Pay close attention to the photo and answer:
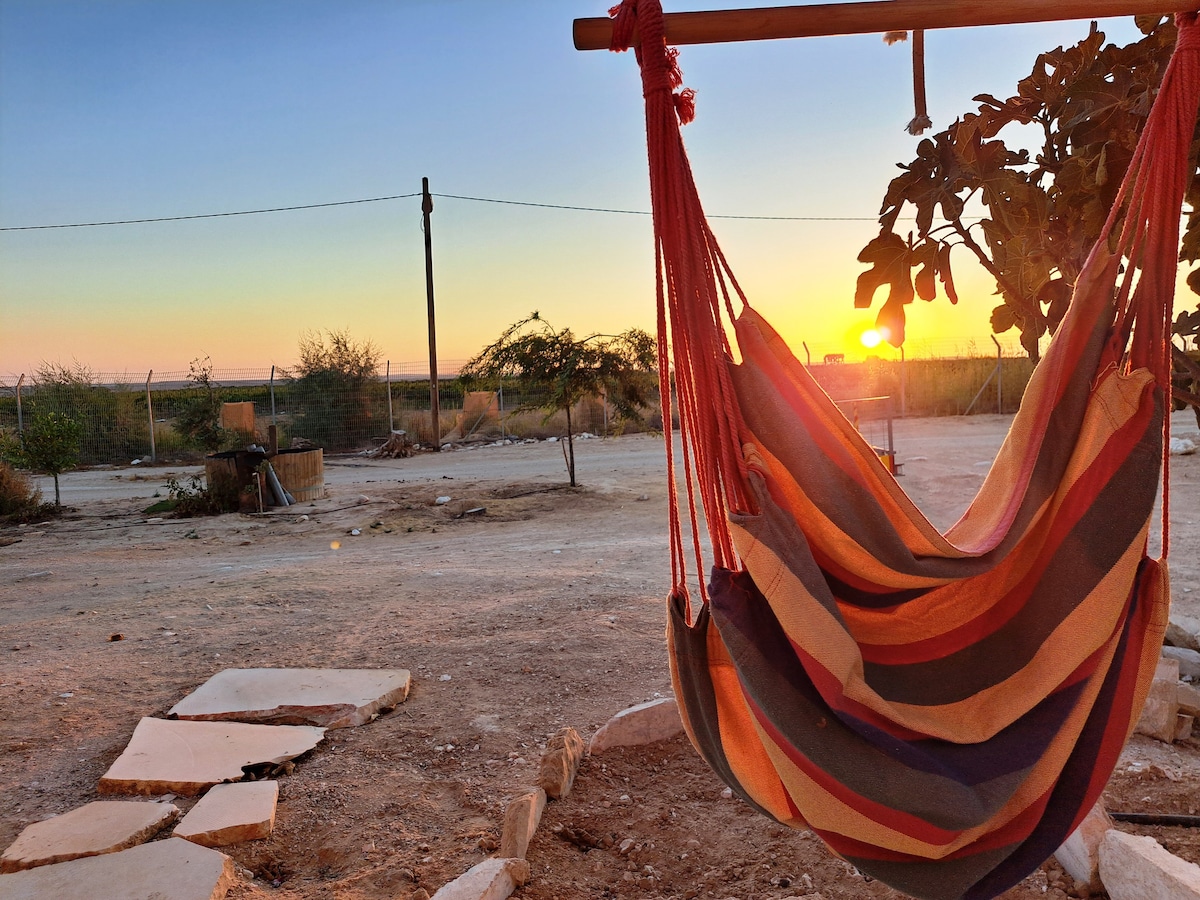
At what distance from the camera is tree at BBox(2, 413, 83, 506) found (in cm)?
912

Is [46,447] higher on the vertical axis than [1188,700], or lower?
Answer: higher

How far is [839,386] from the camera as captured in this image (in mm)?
13977

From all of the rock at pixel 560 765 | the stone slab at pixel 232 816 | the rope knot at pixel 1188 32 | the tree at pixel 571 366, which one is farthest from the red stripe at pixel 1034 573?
the tree at pixel 571 366

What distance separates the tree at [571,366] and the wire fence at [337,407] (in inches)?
125

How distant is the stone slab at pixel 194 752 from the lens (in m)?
2.44

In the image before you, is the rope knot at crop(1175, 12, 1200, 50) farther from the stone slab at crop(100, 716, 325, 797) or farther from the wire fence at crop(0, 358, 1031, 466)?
the wire fence at crop(0, 358, 1031, 466)

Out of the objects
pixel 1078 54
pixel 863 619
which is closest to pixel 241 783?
pixel 863 619

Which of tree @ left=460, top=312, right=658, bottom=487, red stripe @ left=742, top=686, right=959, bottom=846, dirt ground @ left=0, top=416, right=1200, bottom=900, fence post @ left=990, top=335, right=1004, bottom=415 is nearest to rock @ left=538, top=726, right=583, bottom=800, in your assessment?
dirt ground @ left=0, top=416, right=1200, bottom=900

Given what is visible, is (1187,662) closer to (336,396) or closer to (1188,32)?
(1188,32)

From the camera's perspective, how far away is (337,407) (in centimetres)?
1669

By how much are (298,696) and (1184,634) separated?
345 centimetres

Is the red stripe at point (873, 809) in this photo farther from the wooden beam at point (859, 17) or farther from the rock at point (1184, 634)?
the rock at point (1184, 634)

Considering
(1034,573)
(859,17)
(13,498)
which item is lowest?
(13,498)

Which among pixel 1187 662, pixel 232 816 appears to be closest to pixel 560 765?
pixel 232 816
